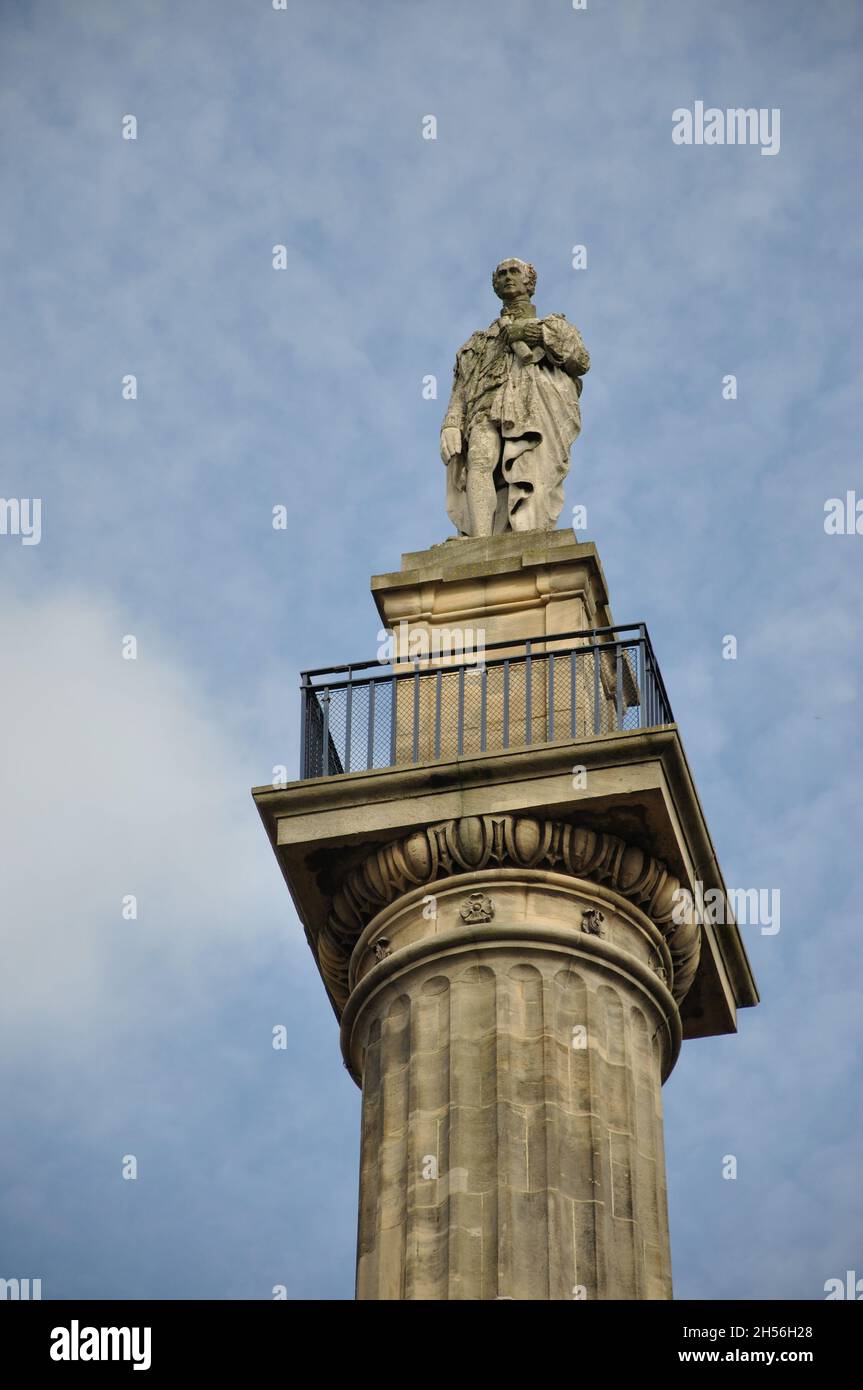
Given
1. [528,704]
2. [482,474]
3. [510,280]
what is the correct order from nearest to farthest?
[528,704] < [482,474] < [510,280]

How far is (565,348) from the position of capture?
32.5m

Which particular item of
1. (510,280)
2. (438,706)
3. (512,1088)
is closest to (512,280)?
(510,280)

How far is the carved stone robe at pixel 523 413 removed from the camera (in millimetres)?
31500

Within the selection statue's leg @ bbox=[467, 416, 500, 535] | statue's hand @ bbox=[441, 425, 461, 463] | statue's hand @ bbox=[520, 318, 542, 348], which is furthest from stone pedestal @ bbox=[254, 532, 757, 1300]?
statue's hand @ bbox=[520, 318, 542, 348]

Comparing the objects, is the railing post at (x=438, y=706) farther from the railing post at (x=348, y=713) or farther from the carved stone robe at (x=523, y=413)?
the carved stone robe at (x=523, y=413)

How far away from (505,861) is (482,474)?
19.5ft

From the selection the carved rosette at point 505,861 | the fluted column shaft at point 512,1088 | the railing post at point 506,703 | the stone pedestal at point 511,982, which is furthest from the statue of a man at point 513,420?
the fluted column shaft at point 512,1088

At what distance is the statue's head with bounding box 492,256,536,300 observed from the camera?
109ft

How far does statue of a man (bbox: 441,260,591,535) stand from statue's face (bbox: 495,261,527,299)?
11 mm

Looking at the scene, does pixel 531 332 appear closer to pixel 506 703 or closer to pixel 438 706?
pixel 438 706

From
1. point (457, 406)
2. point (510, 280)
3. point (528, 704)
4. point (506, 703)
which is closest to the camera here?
point (528, 704)

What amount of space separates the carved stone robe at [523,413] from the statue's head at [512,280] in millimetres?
346

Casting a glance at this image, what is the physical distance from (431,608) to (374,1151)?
250 inches
